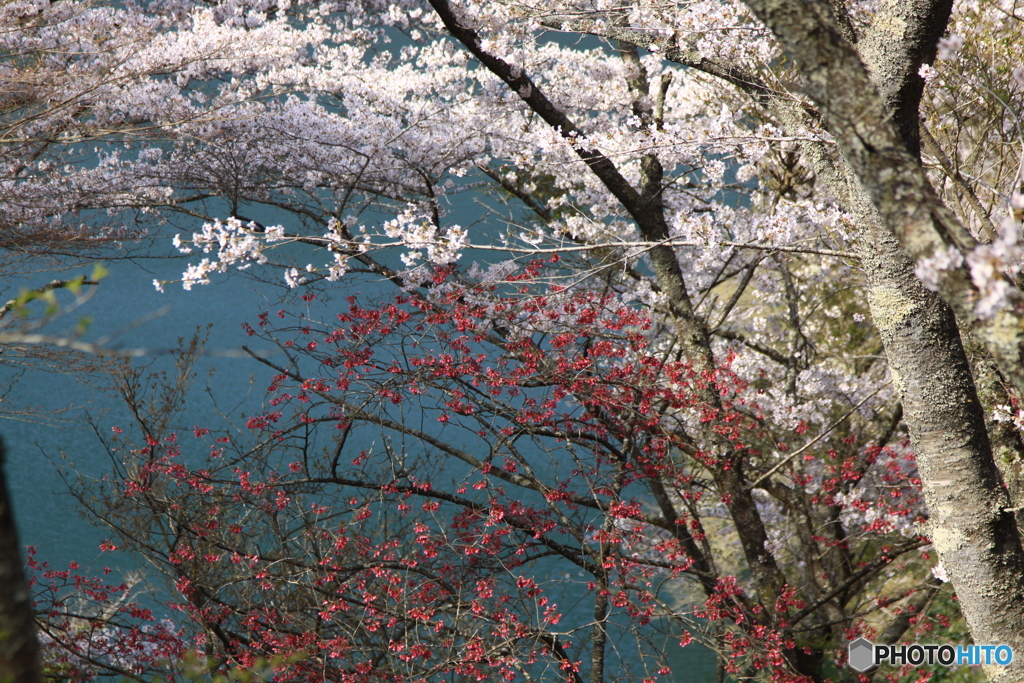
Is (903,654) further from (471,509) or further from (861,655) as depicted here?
(471,509)

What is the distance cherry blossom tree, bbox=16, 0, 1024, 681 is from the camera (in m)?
2.52

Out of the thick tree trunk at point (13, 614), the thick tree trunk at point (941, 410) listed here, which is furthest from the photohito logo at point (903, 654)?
the thick tree trunk at point (13, 614)

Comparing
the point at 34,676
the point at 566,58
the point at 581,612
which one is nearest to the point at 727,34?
the point at 566,58

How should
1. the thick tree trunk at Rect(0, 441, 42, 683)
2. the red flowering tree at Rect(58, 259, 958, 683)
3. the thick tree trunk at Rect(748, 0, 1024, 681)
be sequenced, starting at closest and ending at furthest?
1. the thick tree trunk at Rect(0, 441, 42, 683)
2. the thick tree trunk at Rect(748, 0, 1024, 681)
3. the red flowering tree at Rect(58, 259, 958, 683)

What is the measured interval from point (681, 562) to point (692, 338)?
1564 millimetres

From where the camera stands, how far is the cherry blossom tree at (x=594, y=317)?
2.52 metres

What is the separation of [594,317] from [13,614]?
4272mm

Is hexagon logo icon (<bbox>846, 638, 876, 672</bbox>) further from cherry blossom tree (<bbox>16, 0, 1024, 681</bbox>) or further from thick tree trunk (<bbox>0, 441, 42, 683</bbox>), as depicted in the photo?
thick tree trunk (<bbox>0, 441, 42, 683</bbox>)

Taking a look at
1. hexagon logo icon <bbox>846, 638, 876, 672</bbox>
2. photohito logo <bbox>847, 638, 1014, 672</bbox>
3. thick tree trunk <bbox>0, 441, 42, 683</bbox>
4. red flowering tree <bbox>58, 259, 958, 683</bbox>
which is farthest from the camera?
hexagon logo icon <bbox>846, 638, 876, 672</bbox>

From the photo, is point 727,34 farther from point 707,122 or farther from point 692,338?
point 692,338

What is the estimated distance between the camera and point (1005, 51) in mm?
3428

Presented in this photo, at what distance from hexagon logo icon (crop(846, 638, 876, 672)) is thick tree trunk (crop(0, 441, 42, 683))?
5152 millimetres

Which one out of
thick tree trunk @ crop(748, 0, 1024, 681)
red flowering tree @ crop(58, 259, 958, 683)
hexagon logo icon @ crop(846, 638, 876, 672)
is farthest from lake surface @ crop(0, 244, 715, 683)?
thick tree trunk @ crop(748, 0, 1024, 681)

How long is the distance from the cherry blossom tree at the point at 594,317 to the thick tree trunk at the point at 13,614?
5.30ft
